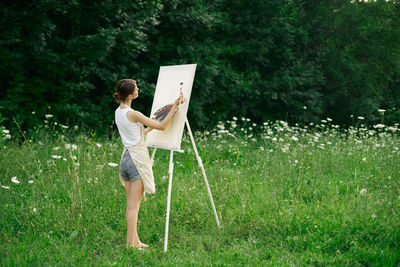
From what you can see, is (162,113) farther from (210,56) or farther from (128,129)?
(210,56)

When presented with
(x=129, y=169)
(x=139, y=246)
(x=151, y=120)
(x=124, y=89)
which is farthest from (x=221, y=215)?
(x=124, y=89)

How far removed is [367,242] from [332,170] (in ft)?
8.05

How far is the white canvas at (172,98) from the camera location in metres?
4.21

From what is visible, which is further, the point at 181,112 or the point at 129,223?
the point at 181,112

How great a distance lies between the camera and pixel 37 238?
3.97 meters

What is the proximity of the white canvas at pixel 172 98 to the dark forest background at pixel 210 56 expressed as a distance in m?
4.64

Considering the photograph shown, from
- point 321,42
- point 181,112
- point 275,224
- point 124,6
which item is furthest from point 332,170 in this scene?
A: point 321,42

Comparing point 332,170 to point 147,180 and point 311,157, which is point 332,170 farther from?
point 147,180

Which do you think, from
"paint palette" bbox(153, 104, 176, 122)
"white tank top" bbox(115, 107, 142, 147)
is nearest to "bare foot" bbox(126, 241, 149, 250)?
"white tank top" bbox(115, 107, 142, 147)

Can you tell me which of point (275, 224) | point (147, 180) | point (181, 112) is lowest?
point (275, 224)

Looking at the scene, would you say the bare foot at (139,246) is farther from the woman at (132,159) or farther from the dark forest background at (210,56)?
the dark forest background at (210,56)

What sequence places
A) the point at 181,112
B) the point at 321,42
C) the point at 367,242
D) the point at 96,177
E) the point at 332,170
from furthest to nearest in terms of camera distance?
1. the point at 321,42
2. the point at 332,170
3. the point at 96,177
4. the point at 181,112
5. the point at 367,242

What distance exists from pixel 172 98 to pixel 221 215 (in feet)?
5.22

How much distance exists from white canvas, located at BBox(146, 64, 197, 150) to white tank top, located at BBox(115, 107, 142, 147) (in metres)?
0.54
